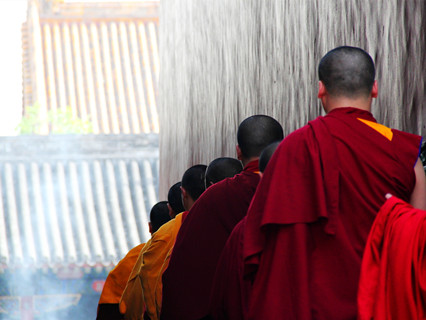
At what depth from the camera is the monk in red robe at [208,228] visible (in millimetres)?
3807

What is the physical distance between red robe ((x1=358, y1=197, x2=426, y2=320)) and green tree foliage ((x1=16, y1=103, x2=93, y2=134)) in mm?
15995

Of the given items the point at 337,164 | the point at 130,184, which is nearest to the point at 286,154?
the point at 337,164

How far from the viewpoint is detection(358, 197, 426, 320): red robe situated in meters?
2.51

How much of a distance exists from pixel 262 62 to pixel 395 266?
133 inches

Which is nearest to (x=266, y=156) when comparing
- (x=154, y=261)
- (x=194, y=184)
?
(x=194, y=184)

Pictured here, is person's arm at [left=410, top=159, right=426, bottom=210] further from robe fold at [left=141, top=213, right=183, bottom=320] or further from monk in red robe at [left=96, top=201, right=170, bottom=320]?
monk in red robe at [left=96, top=201, right=170, bottom=320]

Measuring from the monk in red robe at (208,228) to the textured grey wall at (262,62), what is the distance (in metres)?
0.58

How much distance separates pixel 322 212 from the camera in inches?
110

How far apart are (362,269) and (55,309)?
995cm

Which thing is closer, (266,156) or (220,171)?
(266,156)

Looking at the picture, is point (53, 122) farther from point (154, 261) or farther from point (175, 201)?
point (154, 261)

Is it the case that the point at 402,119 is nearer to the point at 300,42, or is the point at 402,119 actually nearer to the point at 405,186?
the point at 405,186

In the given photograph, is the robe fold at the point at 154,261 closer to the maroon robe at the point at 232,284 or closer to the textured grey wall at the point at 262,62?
the textured grey wall at the point at 262,62

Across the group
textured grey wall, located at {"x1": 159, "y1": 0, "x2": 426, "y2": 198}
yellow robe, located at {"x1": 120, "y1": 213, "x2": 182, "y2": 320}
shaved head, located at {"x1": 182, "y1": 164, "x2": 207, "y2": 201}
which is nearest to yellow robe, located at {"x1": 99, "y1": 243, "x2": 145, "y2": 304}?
yellow robe, located at {"x1": 120, "y1": 213, "x2": 182, "y2": 320}
